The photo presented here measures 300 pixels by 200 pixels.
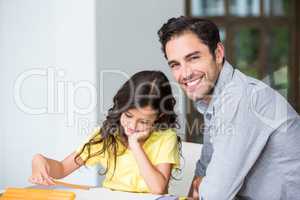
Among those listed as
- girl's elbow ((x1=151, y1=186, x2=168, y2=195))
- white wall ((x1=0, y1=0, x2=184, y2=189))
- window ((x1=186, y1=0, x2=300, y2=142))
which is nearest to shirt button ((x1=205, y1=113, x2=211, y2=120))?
girl's elbow ((x1=151, y1=186, x2=168, y2=195))

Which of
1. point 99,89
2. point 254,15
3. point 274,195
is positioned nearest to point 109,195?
point 274,195

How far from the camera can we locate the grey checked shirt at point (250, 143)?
3.61 feet

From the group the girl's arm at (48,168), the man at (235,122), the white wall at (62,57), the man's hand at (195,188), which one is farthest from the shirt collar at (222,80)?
the white wall at (62,57)

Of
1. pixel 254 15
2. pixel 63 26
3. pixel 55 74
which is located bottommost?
pixel 55 74

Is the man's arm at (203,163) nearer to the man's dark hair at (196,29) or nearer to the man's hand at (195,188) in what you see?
the man's hand at (195,188)

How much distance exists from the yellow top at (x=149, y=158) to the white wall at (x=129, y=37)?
2.35 feet

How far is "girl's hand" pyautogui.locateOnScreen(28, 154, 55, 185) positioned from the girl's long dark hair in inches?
5.1

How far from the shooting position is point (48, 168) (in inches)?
49.2

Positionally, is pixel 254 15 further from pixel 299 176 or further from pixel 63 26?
pixel 299 176

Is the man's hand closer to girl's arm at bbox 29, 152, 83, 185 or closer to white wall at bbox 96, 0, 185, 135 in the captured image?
girl's arm at bbox 29, 152, 83, 185

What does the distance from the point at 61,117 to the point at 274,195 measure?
109 centimetres

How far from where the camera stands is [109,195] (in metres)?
1.17

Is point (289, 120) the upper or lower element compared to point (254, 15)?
lower

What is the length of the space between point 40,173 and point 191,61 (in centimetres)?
45
